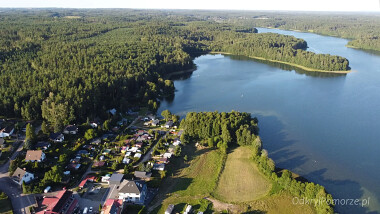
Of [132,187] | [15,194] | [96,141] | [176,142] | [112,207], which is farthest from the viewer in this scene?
[176,142]

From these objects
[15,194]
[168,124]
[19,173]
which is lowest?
[15,194]

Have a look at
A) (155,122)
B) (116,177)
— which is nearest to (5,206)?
(116,177)

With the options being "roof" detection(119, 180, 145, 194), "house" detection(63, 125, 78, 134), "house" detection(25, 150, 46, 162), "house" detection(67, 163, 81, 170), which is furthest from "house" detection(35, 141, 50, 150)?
"roof" detection(119, 180, 145, 194)

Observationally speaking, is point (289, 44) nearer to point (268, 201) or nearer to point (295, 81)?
point (295, 81)

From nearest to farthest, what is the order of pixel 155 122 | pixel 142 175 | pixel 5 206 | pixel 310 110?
pixel 5 206
pixel 142 175
pixel 155 122
pixel 310 110

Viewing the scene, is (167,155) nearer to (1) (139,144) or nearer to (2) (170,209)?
(1) (139,144)

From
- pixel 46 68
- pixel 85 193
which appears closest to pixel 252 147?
pixel 85 193

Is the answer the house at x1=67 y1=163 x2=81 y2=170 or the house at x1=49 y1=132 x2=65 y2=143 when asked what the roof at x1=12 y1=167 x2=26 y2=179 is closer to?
the house at x1=67 y1=163 x2=81 y2=170
